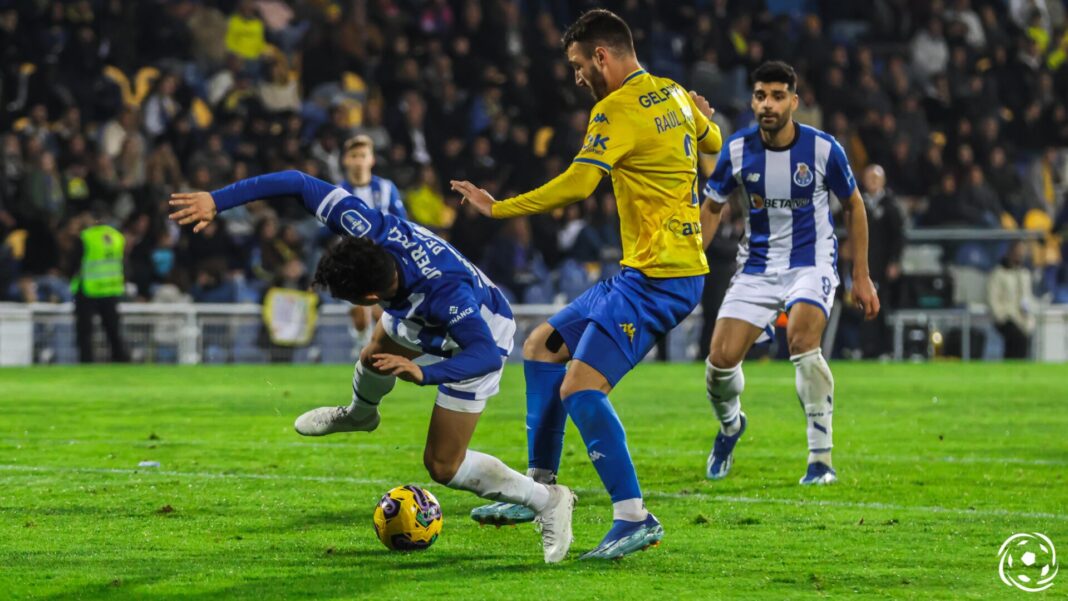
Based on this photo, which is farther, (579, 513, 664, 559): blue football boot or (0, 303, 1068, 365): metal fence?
(0, 303, 1068, 365): metal fence

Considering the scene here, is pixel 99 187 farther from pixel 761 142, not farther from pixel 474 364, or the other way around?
pixel 474 364

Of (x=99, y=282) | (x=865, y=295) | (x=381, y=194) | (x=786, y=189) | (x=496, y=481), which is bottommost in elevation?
(x=496, y=481)

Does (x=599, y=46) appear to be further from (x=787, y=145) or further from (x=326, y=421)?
(x=787, y=145)

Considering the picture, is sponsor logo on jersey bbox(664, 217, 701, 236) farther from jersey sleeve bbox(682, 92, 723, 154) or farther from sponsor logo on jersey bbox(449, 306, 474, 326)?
sponsor logo on jersey bbox(449, 306, 474, 326)

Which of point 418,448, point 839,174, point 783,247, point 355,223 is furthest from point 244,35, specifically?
point 355,223

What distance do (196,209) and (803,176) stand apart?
4079 mm

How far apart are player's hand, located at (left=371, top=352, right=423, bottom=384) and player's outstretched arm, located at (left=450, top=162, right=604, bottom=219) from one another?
97cm

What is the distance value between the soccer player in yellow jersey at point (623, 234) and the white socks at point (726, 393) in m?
2.21

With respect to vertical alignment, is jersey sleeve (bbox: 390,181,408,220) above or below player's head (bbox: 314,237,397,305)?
above

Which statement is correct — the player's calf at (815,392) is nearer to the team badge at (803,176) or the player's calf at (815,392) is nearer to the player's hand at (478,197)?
the team badge at (803,176)

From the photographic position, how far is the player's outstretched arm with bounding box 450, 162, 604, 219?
6.42 meters

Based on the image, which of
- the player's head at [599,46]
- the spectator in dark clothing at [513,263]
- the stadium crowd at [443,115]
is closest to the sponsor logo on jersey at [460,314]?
the player's head at [599,46]

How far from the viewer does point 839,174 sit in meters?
9.25

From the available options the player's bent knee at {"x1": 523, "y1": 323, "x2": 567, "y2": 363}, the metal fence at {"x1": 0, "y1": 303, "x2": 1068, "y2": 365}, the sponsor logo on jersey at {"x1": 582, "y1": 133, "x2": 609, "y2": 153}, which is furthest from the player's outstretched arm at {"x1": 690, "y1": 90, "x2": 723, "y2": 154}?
the metal fence at {"x1": 0, "y1": 303, "x2": 1068, "y2": 365}
